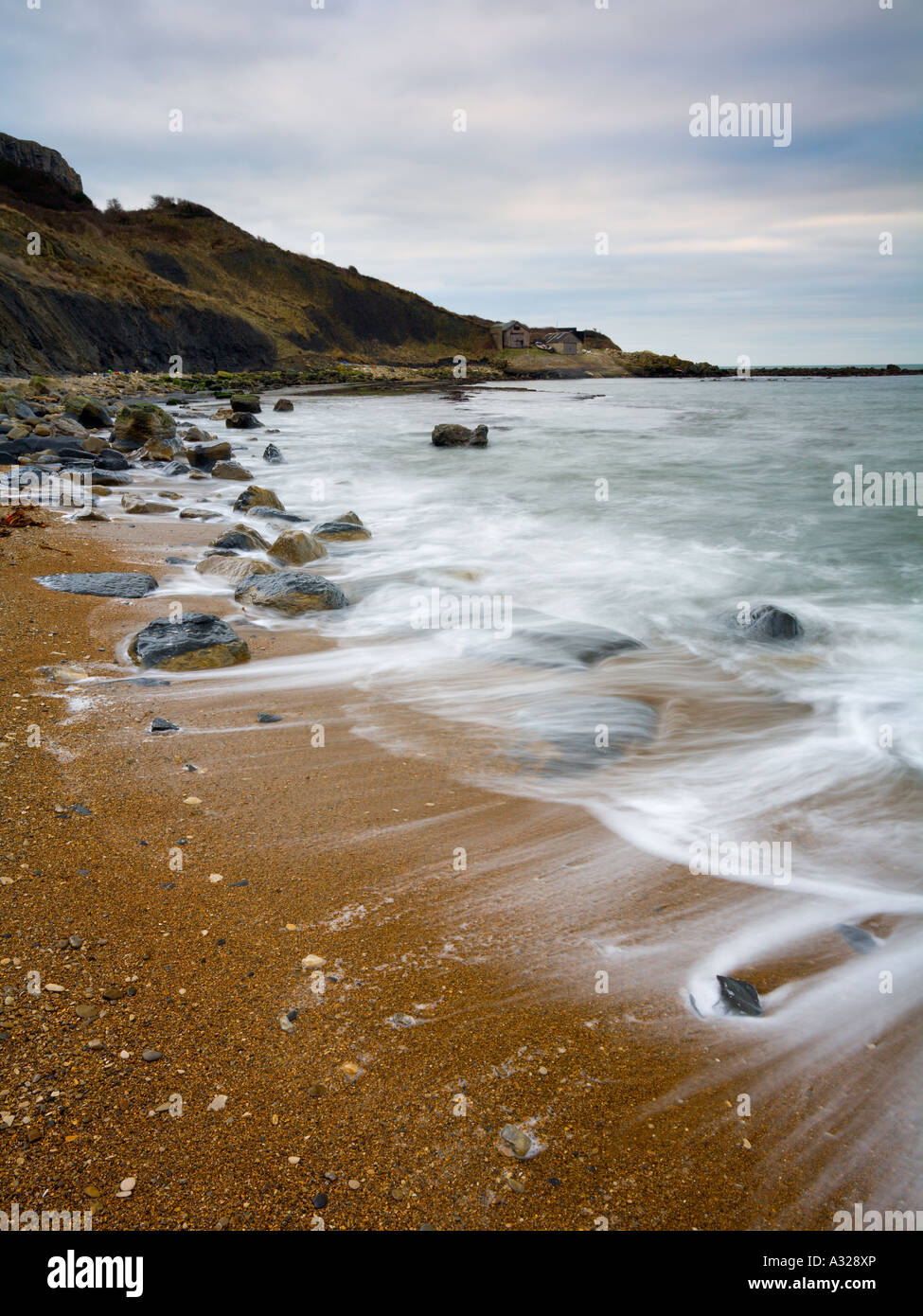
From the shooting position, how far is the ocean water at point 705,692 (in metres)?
2.71

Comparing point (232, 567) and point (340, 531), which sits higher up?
point (340, 531)

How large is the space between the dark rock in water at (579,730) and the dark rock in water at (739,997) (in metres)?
1.56

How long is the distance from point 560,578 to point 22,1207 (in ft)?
25.7

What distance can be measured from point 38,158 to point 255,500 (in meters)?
66.2

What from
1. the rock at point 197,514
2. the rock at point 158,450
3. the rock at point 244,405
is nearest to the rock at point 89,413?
the rock at point 158,450

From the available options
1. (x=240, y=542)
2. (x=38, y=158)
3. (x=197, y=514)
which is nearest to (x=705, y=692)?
(x=240, y=542)

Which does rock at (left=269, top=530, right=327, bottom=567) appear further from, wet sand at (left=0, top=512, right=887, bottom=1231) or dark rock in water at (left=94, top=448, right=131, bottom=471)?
dark rock in water at (left=94, top=448, right=131, bottom=471)

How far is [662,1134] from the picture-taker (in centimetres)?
197

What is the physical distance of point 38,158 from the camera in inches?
2280

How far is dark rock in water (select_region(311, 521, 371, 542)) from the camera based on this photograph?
33.1 ft

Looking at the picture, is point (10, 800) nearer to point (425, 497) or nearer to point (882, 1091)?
point (882, 1091)

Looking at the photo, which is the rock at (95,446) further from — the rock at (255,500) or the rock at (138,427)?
the rock at (255,500)

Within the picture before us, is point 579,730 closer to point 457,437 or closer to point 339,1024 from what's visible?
point 339,1024

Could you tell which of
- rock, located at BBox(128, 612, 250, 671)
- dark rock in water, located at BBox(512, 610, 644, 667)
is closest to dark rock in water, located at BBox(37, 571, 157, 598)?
rock, located at BBox(128, 612, 250, 671)
